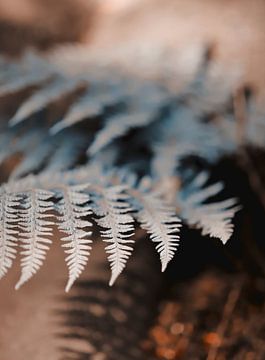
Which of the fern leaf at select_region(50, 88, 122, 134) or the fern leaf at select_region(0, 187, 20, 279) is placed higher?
the fern leaf at select_region(50, 88, 122, 134)

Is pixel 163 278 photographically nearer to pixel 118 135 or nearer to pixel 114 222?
pixel 118 135

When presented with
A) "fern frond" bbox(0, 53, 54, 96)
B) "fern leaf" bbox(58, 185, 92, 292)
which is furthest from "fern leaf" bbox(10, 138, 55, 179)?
"fern leaf" bbox(58, 185, 92, 292)

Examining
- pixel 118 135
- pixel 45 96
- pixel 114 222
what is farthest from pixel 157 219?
pixel 45 96

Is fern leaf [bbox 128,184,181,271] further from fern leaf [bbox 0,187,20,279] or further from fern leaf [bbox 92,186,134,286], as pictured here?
fern leaf [bbox 0,187,20,279]

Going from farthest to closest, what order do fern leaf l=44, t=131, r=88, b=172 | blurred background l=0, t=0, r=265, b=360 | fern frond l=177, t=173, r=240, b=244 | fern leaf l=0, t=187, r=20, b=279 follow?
1. fern leaf l=44, t=131, r=88, b=172
2. blurred background l=0, t=0, r=265, b=360
3. fern frond l=177, t=173, r=240, b=244
4. fern leaf l=0, t=187, r=20, b=279

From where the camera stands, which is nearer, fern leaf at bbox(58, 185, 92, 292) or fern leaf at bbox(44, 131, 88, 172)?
fern leaf at bbox(58, 185, 92, 292)

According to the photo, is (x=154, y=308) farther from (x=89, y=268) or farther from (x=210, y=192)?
(x=210, y=192)

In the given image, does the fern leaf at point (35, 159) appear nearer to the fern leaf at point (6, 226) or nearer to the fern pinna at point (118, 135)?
the fern pinna at point (118, 135)

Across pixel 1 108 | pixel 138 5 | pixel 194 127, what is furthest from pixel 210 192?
pixel 138 5
